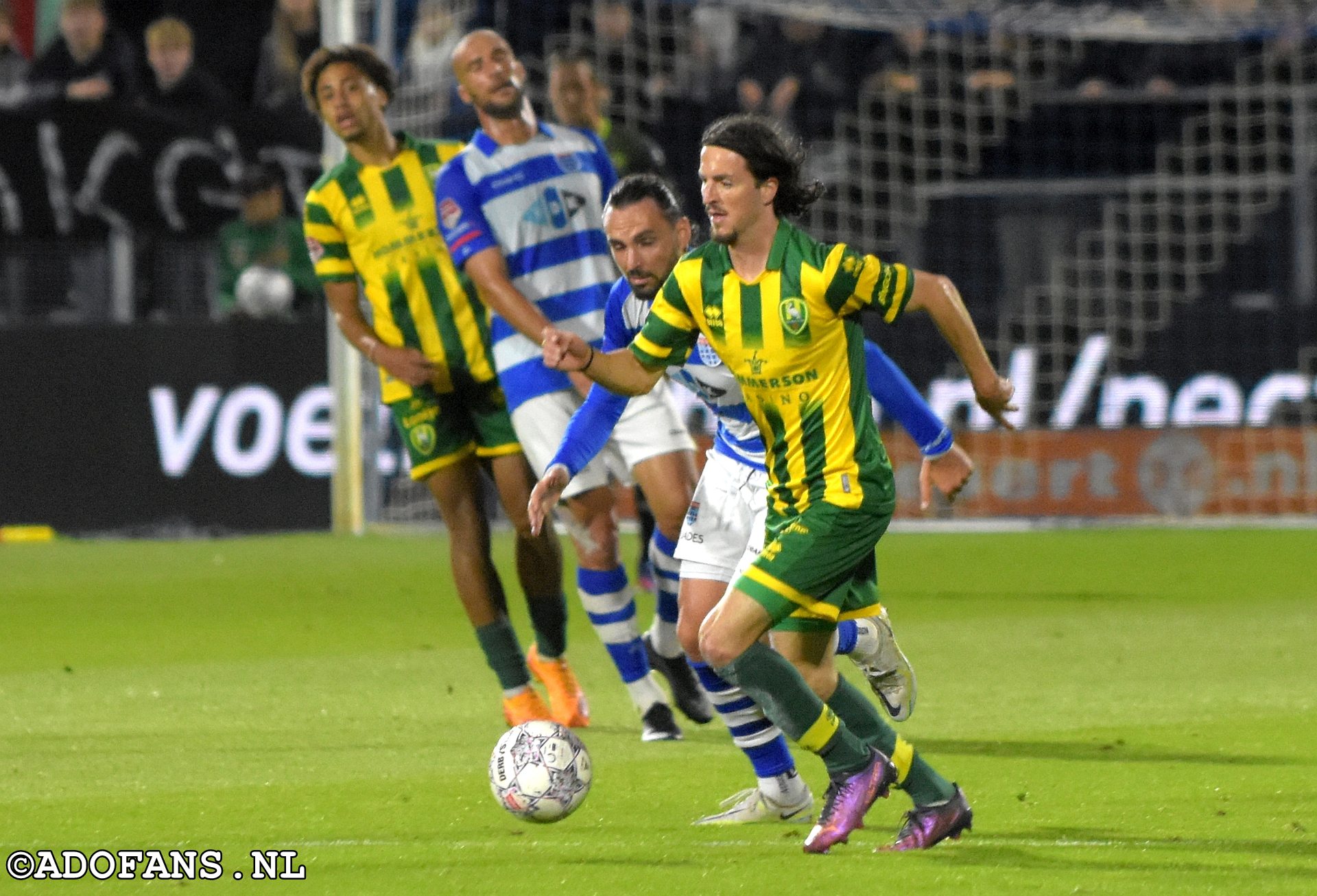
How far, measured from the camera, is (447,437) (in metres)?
7.24

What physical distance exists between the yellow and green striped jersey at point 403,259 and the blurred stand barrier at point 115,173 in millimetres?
7744

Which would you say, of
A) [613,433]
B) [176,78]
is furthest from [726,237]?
[176,78]

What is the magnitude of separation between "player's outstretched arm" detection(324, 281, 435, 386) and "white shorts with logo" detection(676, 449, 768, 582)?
1.63m

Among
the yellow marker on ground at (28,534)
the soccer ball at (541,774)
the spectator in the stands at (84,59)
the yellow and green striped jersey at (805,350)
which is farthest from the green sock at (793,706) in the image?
the spectator in the stands at (84,59)

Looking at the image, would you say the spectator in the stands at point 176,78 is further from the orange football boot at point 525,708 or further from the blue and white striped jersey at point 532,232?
the orange football boot at point 525,708

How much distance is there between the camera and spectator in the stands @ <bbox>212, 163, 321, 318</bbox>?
Answer: 48.0 ft

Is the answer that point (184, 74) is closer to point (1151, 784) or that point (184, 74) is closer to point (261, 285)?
point (261, 285)

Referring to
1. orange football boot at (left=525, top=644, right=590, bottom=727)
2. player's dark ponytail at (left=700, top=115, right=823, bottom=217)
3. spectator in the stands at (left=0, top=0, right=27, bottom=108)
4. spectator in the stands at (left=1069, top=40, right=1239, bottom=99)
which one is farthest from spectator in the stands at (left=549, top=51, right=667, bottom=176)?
Result: spectator in the stands at (left=1069, top=40, right=1239, bottom=99)

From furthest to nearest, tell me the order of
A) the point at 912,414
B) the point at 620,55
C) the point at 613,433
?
the point at 620,55 < the point at 613,433 < the point at 912,414

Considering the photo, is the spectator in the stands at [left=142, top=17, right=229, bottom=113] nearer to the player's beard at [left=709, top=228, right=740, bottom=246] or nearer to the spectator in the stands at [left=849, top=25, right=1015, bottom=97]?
the spectator in the stands at [left=849, top=25, right=1015, bottom=97]

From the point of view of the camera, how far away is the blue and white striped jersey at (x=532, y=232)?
7.09 meters

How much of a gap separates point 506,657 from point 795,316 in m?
2.33

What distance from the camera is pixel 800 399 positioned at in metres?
5.07

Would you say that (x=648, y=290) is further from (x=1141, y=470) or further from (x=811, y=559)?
(x=1141, y=470)
